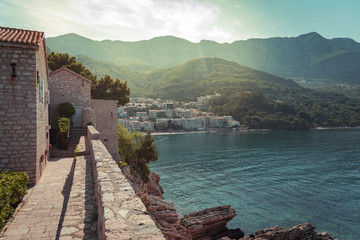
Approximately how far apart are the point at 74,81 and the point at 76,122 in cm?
318

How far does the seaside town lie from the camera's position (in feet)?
363

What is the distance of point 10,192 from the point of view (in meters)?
6.64

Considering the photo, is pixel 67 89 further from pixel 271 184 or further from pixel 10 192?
pixel 271 184

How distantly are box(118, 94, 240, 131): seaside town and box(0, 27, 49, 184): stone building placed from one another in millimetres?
93342

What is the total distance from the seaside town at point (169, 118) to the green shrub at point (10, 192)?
3710 inches

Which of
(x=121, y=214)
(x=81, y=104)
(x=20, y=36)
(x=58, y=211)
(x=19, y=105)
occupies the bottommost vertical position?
(x=58, y=211)

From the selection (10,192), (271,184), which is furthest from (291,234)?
(271,184)

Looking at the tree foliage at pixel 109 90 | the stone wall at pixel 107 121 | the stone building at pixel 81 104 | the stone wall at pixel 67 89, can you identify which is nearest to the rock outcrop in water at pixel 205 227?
the stone wall at pixel 107 121

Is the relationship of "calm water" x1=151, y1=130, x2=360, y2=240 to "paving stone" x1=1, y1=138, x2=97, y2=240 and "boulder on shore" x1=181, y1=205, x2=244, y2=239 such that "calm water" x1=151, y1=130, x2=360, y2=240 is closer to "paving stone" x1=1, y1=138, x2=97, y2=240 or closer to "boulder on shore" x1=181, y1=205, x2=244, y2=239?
"boulder on shore" x1=181, y1=205, x2=244, y2=239

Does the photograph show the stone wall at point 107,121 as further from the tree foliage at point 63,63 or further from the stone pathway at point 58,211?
the stone pathway at point 58,211

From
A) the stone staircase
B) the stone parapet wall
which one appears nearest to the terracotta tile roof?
the stone parapet wall

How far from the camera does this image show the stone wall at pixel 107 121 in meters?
20.5

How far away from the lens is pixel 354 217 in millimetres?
25391

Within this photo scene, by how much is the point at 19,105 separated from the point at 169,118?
117 m
